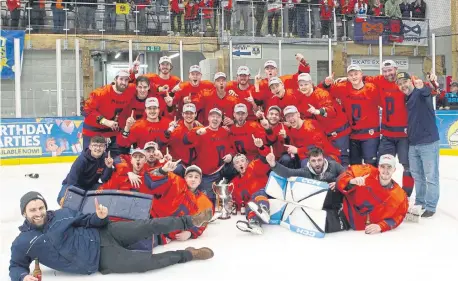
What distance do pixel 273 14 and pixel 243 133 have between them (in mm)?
7474

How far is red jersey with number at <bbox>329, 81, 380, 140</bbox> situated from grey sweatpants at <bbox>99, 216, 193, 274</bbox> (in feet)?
9.10

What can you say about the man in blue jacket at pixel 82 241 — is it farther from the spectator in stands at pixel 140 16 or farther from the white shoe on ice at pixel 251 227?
the spectator in stands at pixel 140 16

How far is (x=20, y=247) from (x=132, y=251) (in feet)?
2.18

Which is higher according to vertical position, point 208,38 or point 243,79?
point 208,38

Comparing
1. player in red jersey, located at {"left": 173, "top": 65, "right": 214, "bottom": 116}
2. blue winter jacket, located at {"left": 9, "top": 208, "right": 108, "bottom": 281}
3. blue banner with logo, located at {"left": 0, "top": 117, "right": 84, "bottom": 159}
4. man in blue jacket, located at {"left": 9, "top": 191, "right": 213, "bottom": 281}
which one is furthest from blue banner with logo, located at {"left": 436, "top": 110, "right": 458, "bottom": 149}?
blue winter jacket, located at {"left": 9, "top": 208, "right": 108, "bottom": 281}

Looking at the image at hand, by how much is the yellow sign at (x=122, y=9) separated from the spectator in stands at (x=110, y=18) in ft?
0.30

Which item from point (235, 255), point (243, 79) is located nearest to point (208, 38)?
point (243, 79)

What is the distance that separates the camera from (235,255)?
3.72 metres

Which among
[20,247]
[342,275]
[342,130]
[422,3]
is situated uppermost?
[422,3]

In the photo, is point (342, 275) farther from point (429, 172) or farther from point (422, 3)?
point (422, 3)

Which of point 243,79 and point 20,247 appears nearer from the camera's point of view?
point 20,247

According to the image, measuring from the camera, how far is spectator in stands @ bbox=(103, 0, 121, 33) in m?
11.9

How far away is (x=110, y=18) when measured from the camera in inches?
472

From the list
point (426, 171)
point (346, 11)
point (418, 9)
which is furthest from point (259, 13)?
point (426, 171)
